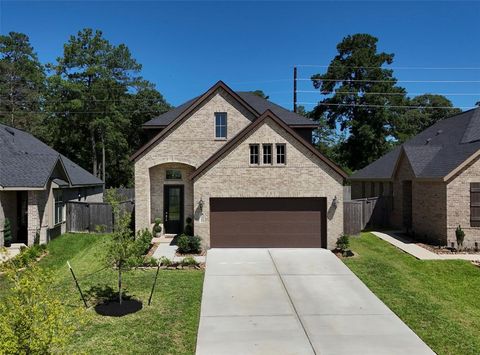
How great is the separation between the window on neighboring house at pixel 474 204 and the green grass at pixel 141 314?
13.2 metres

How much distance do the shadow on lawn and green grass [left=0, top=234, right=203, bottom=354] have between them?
7.4 inches

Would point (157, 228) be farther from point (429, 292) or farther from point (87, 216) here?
point (429, 292)

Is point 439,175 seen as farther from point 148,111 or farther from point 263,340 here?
point 148,111

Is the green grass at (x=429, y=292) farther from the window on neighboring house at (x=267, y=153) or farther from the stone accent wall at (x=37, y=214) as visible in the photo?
the stone accent wall at (x=37, y=214)

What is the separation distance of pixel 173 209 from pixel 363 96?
35537 millimetres

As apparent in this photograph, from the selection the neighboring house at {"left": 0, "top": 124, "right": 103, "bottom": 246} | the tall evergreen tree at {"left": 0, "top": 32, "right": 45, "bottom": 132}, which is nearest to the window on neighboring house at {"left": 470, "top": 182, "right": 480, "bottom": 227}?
the neighboring house at {"left": 0, "top": 124, "right": 103, "bottom": 246}

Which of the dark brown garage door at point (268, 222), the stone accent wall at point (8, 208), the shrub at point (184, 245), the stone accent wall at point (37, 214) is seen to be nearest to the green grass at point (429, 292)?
the dark brown garage door at point (268, 222)

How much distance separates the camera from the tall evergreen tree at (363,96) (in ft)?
149

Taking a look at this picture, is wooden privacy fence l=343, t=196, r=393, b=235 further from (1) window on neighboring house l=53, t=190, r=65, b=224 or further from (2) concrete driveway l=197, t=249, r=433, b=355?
(1) window on neighboring house l=53, t=190, r=65, b=224

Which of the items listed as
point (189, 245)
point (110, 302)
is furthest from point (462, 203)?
point (110, 302)

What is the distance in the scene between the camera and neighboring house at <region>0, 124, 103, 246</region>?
16984mm

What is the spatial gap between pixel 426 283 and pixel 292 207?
671cm

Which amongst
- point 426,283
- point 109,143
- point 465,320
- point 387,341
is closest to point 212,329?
point 387,341

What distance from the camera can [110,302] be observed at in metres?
10.1
